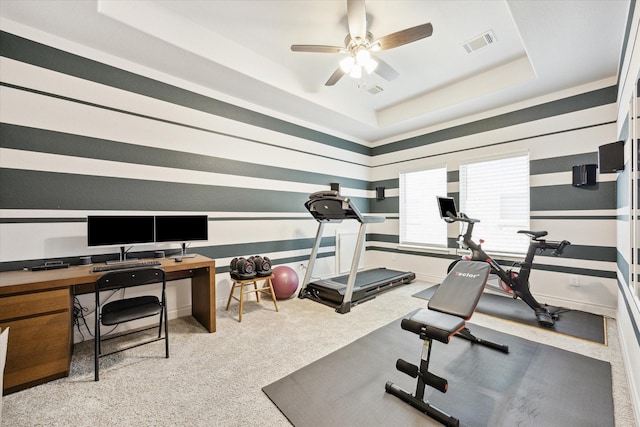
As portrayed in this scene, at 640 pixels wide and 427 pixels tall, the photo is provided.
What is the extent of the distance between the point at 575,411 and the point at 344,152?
4993 mm

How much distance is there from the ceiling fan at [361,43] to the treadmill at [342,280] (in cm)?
161

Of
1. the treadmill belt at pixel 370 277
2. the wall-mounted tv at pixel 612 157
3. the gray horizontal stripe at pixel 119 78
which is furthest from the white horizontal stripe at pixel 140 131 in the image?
the wall-mounted tv at pixel 612 157

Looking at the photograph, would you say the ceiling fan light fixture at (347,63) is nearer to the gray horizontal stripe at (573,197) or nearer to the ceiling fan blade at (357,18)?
the ceiling fan blade at (357,18)

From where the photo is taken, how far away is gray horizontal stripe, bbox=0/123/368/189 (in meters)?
2.62

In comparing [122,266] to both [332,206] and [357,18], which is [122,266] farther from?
[357,18]

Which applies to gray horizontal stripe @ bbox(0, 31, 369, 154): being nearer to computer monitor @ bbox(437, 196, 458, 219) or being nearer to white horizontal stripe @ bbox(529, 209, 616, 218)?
computer monitor @ bbox(437, 196, 458, 219)

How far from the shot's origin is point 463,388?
211 cm

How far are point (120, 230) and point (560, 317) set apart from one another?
213 inches

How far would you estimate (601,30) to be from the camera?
2691mm

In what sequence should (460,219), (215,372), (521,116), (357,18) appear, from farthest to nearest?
(521,116), (460,219), (357,18), (215,372)

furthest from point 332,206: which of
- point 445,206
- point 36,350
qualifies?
point 36,350

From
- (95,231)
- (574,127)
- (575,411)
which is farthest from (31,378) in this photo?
(574,127)

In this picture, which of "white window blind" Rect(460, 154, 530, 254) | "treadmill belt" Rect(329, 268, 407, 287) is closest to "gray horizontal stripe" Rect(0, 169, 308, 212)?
"treadmill belt" Rect(329, 268, 407, 287)

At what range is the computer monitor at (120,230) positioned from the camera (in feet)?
8.98
